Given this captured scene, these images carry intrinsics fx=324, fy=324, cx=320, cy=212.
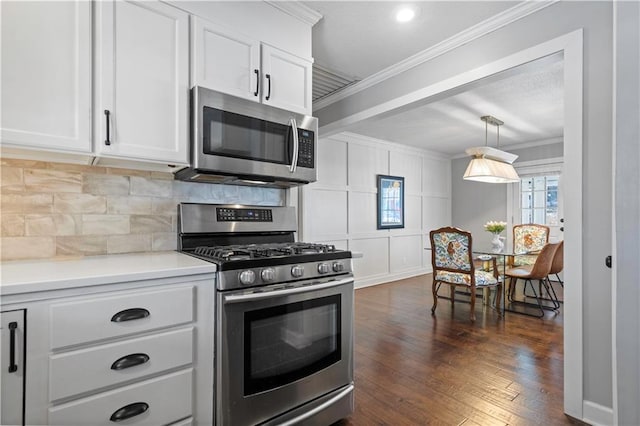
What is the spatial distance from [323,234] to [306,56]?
10.0 ft

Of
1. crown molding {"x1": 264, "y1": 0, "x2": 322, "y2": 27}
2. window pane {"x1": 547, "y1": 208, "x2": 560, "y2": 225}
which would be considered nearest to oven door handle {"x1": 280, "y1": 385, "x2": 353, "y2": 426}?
crown molding {"x1": 264, "y1": 0, "x2": 322, "y2": 27}

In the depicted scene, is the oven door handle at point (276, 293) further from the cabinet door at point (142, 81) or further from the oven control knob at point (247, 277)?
the cabinet door at point (142, 81)

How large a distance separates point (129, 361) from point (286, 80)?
5.85 feet

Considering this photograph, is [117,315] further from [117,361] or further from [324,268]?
[324,268]

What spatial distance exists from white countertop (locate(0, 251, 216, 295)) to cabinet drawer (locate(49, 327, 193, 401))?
258 mm

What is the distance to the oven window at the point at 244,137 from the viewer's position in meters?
1.79

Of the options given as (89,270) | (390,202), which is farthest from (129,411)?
(390,202)

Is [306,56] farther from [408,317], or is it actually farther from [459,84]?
[408,317]

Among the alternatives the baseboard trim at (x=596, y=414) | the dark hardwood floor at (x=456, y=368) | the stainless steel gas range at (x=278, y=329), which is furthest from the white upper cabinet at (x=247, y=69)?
the baseboard trim at (x=596, y=414)

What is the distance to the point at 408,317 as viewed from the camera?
12.6 feet

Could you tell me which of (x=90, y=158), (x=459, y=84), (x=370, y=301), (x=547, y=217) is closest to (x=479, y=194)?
(x=547, y=217)

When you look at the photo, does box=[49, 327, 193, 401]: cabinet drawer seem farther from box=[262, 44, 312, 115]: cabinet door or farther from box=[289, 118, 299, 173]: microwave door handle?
box=[262, 44, 312, 115]: cabinet door

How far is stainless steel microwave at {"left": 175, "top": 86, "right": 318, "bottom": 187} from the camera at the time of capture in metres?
1.76

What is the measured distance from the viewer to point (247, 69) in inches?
77.6
